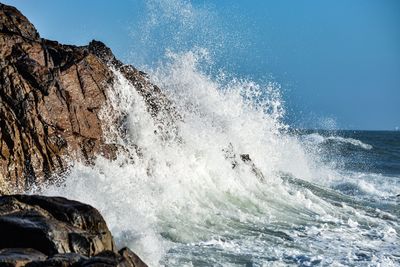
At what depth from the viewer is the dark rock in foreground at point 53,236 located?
13.1ft

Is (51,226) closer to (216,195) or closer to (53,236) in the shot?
(53,236)

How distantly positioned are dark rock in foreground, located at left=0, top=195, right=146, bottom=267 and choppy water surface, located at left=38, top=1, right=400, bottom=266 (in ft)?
4.80

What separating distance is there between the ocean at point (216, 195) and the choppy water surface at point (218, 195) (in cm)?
3

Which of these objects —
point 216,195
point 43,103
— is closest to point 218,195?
point 216,195

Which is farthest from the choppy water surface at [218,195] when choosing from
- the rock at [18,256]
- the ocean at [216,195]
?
the rock at [18,256]

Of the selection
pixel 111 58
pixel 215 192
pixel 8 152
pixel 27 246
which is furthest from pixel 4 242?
pixel 111 58

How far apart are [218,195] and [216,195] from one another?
84mm

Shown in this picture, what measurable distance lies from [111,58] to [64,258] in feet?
28.9

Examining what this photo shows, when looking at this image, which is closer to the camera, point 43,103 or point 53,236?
point 53,236

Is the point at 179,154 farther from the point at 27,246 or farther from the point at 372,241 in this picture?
the point at 27,246

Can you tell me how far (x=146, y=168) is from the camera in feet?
34.2

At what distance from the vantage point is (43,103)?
898cm

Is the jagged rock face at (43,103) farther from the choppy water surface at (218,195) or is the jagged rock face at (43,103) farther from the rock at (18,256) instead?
the rock at (18,256)

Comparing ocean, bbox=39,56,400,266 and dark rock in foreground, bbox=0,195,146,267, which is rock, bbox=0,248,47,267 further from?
ocean, bbox=39,56,400,266
